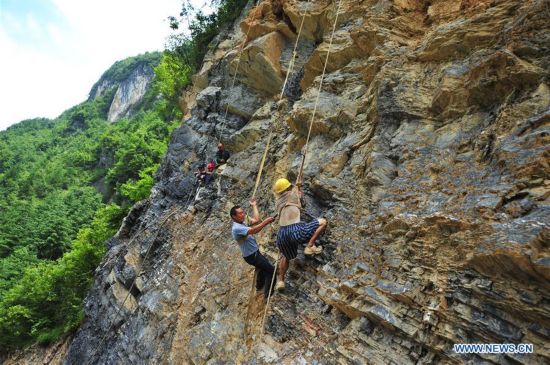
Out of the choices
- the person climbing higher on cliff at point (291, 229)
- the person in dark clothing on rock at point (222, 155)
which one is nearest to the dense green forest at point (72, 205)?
the person in dark clothing on rock at point (222, 155)

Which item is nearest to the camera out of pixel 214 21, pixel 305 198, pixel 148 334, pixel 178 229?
pixel 305 198

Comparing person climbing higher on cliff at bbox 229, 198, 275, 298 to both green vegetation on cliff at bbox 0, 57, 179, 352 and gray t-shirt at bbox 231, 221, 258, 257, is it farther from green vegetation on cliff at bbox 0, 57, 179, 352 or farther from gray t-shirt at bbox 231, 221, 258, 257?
green vegetation on cliff at bbox 0, 57, 179, 352

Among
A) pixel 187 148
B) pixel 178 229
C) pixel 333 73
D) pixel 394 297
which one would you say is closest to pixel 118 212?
pixel 187 148

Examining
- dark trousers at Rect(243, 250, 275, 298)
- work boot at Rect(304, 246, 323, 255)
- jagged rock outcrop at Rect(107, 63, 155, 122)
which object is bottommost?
dark trousers at Rect(243, 250, 275, 298)

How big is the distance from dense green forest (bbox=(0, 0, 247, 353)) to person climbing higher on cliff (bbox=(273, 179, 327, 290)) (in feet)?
44.6

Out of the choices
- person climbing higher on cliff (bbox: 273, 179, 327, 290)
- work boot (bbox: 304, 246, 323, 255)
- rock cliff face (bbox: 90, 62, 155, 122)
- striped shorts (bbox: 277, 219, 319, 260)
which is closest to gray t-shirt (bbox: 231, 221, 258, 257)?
person climbing higher on cliff (bbox: 273, 179, 327, 290)

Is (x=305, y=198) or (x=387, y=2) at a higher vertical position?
(x=387, y=2)

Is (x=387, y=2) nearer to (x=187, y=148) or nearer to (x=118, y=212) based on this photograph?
(x=187, y=148)

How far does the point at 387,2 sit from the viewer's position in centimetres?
714

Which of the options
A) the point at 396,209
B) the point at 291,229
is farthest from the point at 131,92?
the point at 396,209

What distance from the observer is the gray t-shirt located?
19.1ft

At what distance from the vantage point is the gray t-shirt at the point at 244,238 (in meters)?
5.83

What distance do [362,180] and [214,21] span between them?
1560cm

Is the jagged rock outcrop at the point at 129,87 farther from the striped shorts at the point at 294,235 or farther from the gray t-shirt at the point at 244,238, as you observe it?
the striped shorts at the point at 294,235
